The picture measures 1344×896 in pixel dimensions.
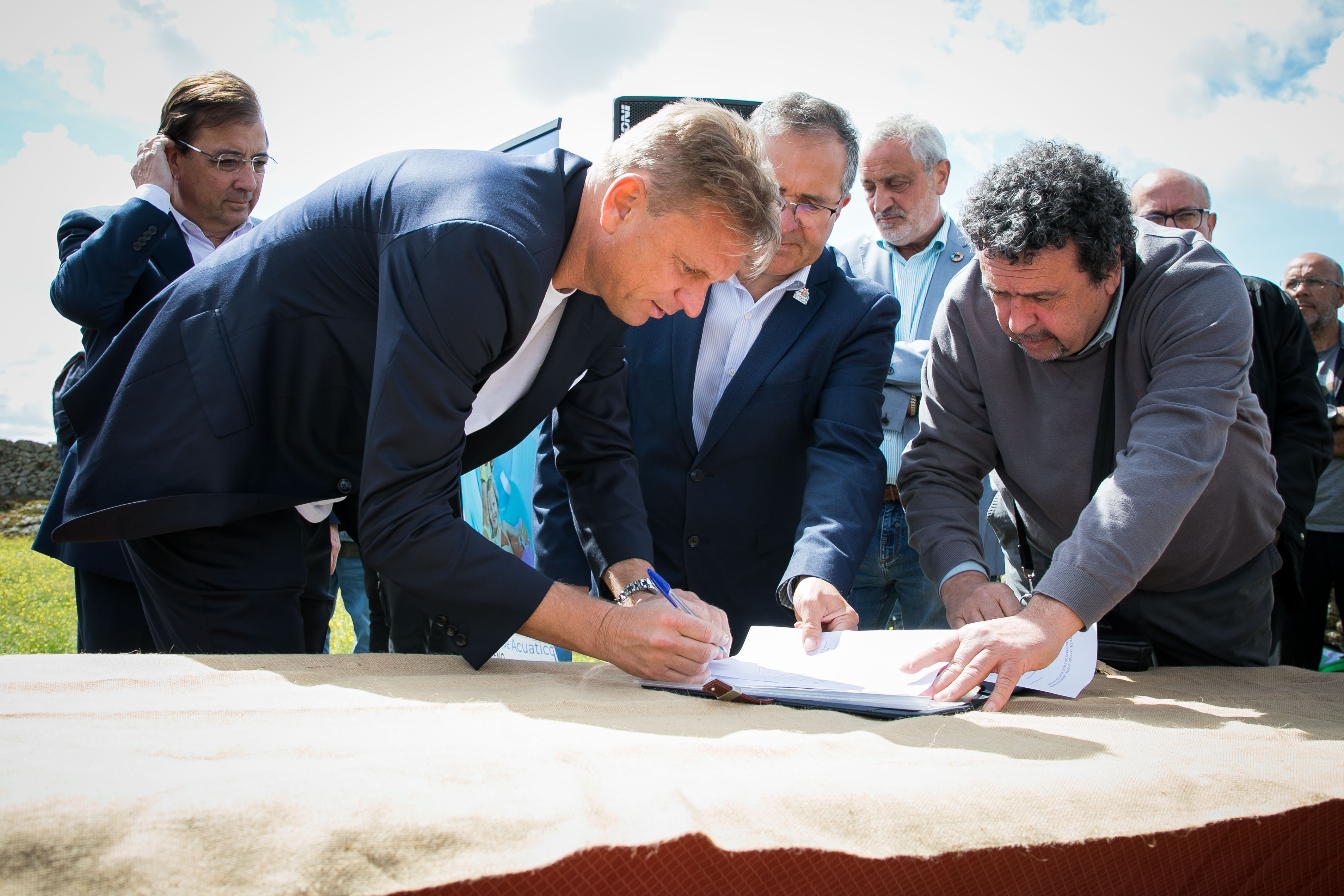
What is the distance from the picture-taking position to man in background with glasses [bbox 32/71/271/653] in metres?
2.03

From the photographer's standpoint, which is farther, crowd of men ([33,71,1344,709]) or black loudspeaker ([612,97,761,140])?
black loudspeaker ([612,97,761,140])

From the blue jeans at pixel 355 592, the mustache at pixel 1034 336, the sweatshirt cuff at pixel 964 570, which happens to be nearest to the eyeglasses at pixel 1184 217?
the mustache at pixel 1034 336

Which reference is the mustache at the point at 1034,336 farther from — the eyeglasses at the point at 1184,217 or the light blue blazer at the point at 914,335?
the eyeglasses at the point at 1184,217

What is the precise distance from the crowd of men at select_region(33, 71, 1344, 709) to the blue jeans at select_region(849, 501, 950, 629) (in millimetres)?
16

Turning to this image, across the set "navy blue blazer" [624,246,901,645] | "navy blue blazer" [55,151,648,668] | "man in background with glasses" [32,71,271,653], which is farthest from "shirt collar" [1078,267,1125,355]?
"man in background with glasses" [32,71,271,653]

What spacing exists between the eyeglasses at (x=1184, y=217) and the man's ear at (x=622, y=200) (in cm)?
282

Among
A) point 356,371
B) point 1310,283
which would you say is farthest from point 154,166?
point 1310,283

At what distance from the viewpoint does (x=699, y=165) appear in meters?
1.60

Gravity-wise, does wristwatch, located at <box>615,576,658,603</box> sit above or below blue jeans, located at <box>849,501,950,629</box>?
above

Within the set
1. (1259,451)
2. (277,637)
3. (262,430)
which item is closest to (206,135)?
(262,430)

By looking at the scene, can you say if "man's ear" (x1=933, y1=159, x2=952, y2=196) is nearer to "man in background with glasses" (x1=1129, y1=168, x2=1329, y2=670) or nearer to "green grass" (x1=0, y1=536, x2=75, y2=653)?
"man in background with glasses" (x1=1129, y1=168, x2=1329, y2=670)

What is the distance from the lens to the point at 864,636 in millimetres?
1830

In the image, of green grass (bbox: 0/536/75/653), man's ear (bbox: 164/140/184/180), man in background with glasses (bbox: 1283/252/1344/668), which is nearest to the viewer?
man's ear (bbox: 164/140/184/180)

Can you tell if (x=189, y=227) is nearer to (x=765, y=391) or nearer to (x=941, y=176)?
(x=765, y=391)
